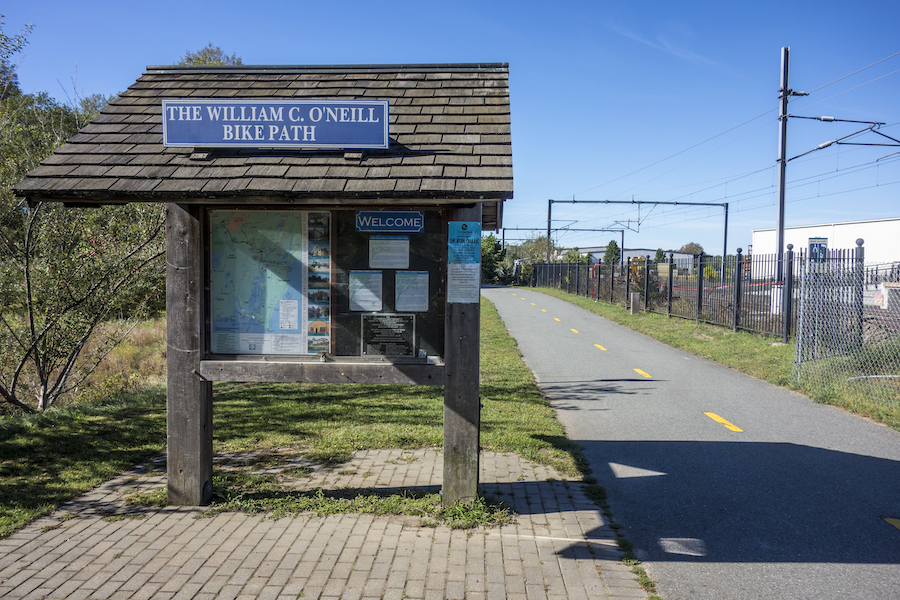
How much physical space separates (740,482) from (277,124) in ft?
17.1

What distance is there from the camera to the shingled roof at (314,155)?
463 centimetres

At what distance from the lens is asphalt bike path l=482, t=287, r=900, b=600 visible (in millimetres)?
4012

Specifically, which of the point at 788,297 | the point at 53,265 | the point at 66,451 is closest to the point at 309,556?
the point at 66,451

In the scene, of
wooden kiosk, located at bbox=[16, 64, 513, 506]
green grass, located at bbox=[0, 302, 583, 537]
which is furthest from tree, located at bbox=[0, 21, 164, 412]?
wooden kiosk, located at bbox=[16, 64, 513, 506]

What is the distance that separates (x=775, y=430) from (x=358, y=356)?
5612 mm

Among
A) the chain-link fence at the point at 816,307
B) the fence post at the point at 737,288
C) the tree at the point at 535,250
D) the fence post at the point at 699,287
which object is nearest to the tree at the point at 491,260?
the tree at the point at 535,250

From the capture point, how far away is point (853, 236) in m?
41.8

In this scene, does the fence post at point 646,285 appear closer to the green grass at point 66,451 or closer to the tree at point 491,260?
the green grass at point 66,451

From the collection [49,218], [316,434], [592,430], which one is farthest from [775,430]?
[49,218]

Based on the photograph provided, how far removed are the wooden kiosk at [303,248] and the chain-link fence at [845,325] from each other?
752 cm

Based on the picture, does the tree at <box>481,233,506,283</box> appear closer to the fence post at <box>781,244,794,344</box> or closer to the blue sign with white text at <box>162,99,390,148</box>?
the fence post at <box>781,244,794,344</box>

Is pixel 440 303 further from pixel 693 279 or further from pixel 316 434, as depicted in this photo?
pixel 693 279

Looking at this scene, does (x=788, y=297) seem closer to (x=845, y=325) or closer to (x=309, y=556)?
(x=845, y=325)

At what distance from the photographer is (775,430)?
762 centimetres
